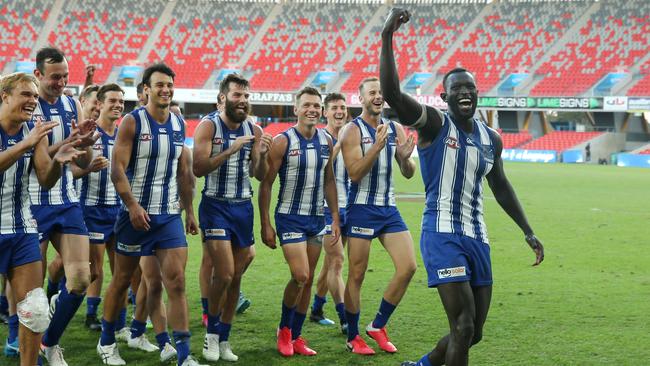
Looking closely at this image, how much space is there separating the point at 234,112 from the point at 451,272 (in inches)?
105

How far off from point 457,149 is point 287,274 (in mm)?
5646

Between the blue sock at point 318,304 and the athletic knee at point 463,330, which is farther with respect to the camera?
the blue sock at point 318,304

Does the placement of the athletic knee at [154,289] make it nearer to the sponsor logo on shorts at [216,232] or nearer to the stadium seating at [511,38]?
the sponsor logo on shorts at [216,232]

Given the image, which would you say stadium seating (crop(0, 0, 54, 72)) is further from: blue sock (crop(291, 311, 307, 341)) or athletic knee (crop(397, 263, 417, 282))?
athletic knee (crop(397, 263, 417, 282))

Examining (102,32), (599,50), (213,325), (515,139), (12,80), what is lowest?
(213,325)

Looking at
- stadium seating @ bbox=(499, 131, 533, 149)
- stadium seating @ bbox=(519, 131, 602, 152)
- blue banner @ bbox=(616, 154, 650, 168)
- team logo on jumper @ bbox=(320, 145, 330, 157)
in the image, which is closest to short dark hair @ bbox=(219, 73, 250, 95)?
team logo on jumper @ bbox=(320, 145, 330, 157)

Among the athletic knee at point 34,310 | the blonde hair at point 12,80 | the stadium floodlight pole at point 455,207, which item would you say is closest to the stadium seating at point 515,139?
the stadium floodlight pole at point 455,207

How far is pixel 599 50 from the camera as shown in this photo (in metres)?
53.3

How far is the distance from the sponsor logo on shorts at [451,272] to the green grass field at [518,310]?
159 centimetres

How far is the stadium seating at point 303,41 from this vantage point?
55688mm

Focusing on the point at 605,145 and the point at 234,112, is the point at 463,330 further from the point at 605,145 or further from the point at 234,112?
the point at 605,145

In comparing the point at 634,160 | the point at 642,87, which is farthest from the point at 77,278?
the point at 642,87

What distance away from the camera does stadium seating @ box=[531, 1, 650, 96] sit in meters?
50.8

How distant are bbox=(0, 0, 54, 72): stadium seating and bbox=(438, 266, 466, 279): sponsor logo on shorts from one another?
52661 mm
